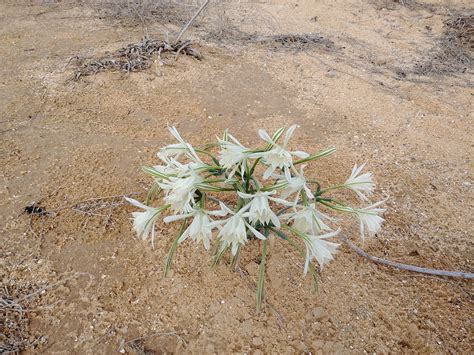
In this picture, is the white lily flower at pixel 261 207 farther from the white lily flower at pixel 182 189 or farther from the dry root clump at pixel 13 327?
the dry root clump at pixel 13 327

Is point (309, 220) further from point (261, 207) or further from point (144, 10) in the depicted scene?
point (144, 10)

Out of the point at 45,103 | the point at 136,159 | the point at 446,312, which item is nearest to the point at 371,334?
the point at 446,312

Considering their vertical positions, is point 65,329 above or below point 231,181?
below

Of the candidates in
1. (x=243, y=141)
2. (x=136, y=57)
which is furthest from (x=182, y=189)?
(x=136, y=57)

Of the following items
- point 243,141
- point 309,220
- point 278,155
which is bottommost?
point 243,141

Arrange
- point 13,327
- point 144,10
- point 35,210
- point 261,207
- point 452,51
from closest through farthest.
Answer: point 261,207 → point 13,327 → point 35,210 → point 452,51 → point 144,10

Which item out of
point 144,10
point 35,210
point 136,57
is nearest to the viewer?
point 35,210

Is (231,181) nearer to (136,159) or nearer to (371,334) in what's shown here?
(371,334)
